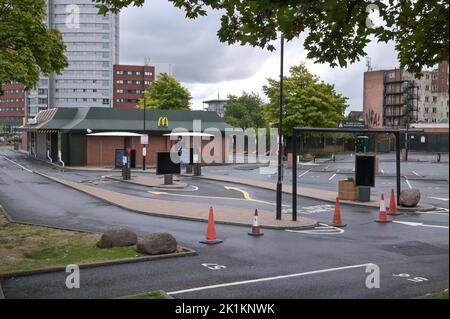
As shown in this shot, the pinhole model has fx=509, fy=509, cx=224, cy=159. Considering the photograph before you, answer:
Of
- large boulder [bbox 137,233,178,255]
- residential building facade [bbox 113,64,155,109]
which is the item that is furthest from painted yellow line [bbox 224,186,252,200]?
residential building facade [bbox 113,64,155,109]

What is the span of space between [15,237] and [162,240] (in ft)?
15.3

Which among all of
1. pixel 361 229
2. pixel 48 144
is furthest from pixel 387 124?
pixel 361 229

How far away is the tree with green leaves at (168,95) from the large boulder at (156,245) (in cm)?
6888

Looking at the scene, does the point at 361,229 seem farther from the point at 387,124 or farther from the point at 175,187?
the point at 387,124

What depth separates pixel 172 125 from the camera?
5275cm

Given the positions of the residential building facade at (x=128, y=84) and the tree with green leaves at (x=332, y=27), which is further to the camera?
the residential building facade at (x=128, y=84)

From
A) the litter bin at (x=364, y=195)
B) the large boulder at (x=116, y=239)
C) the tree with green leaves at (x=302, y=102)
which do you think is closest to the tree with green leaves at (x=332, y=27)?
the large boulder at (x=116, y=239)

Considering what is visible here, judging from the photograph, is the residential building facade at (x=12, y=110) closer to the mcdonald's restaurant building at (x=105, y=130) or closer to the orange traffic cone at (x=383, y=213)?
the mcdonald's restaurant building at (x=105, y=130)

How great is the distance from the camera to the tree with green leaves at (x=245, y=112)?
3834 inches

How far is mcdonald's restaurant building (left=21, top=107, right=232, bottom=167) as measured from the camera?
157 feet

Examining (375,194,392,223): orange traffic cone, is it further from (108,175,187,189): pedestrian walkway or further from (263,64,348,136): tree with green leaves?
(263,64,348,136): tree with green leaves

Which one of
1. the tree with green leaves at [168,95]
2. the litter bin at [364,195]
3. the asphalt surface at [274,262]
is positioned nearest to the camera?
the asphalt surface at [274,262]

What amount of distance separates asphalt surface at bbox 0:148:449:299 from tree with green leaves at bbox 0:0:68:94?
4.99 meters
